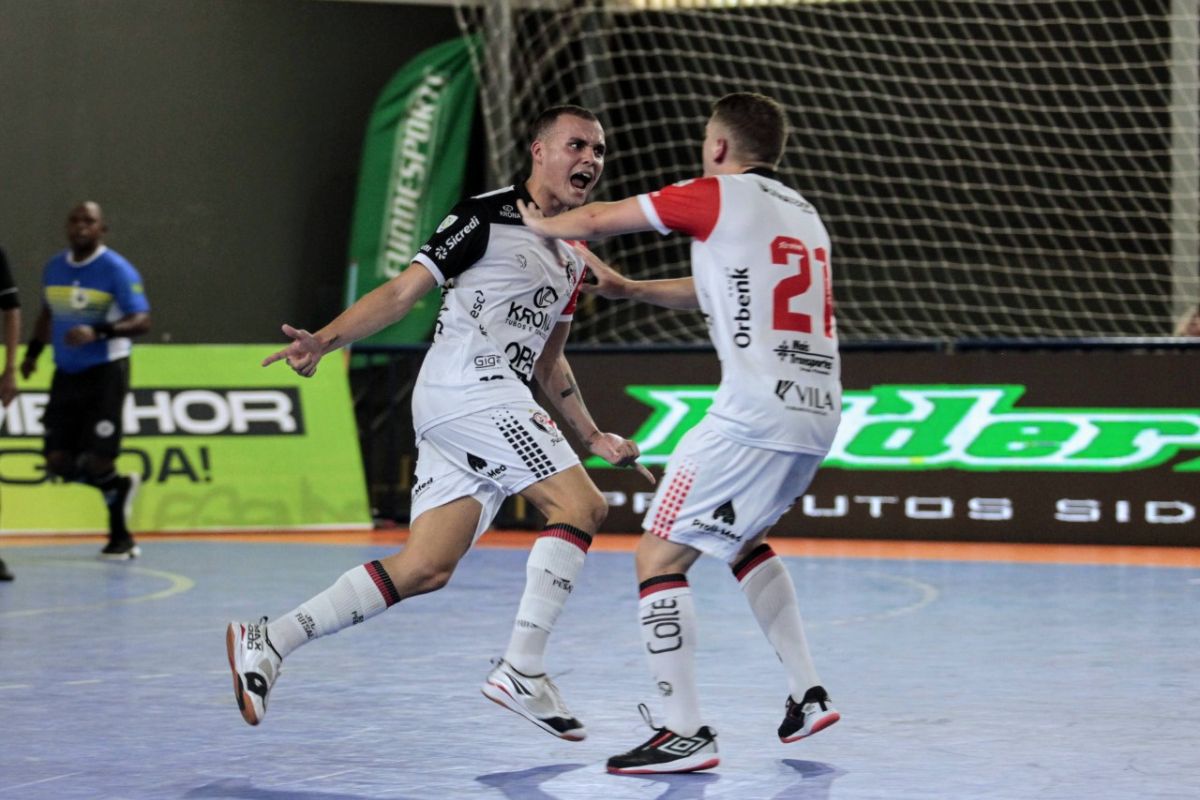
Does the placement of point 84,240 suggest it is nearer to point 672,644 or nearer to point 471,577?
point 471,577

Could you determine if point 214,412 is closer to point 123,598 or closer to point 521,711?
point 123,598

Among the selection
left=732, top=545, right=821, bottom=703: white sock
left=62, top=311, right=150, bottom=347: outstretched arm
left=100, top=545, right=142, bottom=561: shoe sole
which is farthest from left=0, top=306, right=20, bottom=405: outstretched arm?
left=732, top=545, right=821, bottom=703: white sock

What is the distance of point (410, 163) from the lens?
1803cm

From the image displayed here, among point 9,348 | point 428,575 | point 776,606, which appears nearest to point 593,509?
point 428,575

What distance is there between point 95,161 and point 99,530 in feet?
19.5

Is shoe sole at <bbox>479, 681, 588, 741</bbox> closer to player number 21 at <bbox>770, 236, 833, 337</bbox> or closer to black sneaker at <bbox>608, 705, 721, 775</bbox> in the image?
black sneaker at <bbox>608, 705, 721, 775</bbox>

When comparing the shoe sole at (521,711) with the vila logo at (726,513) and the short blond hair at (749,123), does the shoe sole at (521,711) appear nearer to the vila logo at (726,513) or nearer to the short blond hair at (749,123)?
the vila logo at (726,513)

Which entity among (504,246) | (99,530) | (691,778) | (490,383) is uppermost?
(504,246)

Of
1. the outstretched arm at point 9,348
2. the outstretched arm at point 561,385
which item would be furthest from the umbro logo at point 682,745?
the outstretched arm at point 9,348

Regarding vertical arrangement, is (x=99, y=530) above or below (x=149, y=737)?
below

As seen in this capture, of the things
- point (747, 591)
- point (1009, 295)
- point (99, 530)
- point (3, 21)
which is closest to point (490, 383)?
point (747, 591)

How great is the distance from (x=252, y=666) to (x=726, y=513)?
Result: 4.89 ft

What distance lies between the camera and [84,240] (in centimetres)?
1134

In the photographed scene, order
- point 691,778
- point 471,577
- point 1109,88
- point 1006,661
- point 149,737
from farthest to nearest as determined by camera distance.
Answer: point 1109,88 → point 471,577 → point 1006,661 → point 149,737 → point 691,778
